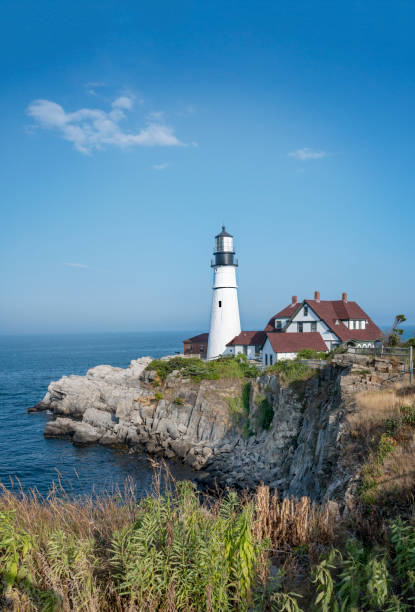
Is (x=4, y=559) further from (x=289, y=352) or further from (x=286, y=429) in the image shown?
(x=289, y=352)

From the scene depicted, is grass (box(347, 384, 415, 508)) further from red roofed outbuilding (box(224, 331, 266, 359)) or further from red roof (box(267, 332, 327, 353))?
red roofed outbuilding (box(224, 331, 266, 359))

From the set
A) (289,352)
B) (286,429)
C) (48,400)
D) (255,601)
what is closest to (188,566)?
(255,601)

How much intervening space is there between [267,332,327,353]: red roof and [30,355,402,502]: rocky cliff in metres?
5.92

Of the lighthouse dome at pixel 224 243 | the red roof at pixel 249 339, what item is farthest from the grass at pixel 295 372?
the lighthouse dome at pixel 224 243

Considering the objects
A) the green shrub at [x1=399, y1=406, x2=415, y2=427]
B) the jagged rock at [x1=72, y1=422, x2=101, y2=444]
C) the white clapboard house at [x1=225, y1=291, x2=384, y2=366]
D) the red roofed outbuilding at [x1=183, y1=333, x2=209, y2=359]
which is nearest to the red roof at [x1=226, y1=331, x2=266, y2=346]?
the white clapboard house at [x1=225, y1=291, x2=384, y2=366]

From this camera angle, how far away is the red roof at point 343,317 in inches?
1560

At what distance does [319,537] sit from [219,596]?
8.96 ft

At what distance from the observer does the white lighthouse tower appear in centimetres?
4262

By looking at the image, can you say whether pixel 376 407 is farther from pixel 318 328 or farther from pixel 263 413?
pixel 318 328

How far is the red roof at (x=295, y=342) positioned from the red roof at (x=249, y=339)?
4.44m

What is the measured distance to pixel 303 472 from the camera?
17672 millimetres

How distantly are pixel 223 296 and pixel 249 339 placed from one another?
5.48 m

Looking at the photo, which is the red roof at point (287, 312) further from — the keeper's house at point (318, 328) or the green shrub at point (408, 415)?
the green shrub at point (408, 415)

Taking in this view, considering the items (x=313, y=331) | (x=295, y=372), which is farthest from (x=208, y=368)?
(x=313, y=331)
